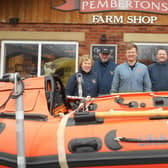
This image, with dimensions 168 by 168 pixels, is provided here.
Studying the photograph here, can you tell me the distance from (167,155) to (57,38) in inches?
216

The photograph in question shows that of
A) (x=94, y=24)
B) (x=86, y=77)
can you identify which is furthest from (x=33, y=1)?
(x=86, y=77)

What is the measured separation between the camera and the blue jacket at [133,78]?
15.6 feet

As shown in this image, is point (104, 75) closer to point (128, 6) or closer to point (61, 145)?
point (61, 145)

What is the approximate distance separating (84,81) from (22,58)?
3.27m

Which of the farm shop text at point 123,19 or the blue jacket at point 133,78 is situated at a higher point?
the farm shop text at point 123,19

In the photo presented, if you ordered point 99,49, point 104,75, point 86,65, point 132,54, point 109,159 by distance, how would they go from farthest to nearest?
1. point 99,49
2. point 104,75
3. point 86,65
4. point 132,54
5. point 109,159

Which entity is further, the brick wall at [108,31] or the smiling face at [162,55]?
the brick wall at [108,31]

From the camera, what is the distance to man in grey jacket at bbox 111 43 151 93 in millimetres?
4758

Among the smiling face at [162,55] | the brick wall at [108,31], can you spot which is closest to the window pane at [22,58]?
the brick wall at [108,31]

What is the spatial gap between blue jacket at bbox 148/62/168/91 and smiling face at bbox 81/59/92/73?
976 mm

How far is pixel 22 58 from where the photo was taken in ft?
26.1

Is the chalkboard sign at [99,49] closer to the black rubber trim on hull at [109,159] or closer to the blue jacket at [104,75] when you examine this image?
the blue jacket at [104,75]

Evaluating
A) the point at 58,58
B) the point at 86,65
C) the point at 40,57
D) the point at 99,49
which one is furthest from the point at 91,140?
the point at 40,57

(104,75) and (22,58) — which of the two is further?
(22,58)
